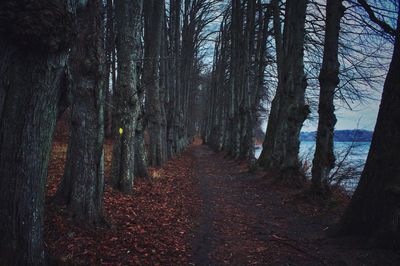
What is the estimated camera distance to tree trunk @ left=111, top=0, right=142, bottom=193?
7.98 metres

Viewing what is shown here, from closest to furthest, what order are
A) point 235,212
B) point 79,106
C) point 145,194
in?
point 79,106 < point 235,212 < point 145,194

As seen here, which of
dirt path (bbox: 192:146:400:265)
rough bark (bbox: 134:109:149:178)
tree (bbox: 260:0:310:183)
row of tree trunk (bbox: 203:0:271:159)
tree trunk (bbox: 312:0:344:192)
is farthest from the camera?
row of tree trunk (bbox: 203:0:271:159)

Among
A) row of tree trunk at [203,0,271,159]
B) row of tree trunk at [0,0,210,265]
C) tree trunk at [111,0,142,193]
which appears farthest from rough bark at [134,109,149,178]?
row of tree trunk at [203,0,271,159]

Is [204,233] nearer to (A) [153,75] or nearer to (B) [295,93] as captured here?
(B) [295,93]

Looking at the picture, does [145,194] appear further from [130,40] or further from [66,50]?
[66,50]

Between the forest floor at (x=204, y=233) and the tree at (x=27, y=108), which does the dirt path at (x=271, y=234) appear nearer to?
the forest floor at (x=204, y=233)

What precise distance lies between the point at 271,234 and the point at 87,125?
3911 mm

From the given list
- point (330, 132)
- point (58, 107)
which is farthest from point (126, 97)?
point (330, 132)

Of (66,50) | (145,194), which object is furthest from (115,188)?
(66,50)

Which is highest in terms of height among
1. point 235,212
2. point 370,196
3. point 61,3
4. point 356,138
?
point 61,3

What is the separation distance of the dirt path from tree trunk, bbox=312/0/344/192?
944 millimetres

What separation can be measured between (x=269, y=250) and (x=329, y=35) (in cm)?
554

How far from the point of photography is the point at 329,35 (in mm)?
7785

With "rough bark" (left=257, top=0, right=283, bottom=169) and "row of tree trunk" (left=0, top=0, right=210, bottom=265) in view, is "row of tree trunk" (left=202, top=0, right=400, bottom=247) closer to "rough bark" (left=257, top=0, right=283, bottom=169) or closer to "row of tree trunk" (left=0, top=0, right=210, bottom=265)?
"rough bark" (left=257, top=0, right=283, bottom=169)
